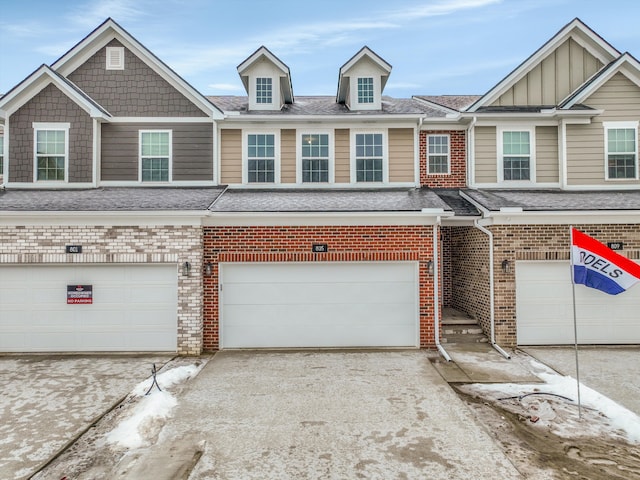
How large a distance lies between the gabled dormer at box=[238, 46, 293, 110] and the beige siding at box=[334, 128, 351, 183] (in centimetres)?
229

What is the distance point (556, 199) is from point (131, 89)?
41.2 feet

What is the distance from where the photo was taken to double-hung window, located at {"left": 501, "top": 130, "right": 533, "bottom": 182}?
431 inches

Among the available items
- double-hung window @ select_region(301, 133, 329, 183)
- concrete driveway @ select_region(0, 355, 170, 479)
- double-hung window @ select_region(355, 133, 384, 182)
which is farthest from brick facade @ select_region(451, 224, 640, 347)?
concrete driveway @ select_region(0, 355, 170, 479)

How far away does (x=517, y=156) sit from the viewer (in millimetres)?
10945

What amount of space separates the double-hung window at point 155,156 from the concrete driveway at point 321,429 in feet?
20.1

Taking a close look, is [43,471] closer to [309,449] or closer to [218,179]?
[309,449]

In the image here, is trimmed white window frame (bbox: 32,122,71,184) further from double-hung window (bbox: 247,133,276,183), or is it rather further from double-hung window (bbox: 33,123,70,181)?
double-hung window (bbox: 247,133,276,183)

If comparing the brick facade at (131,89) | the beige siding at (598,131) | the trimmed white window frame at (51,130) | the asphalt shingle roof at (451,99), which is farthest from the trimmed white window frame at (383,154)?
the trimmed white window frame at (51,130)

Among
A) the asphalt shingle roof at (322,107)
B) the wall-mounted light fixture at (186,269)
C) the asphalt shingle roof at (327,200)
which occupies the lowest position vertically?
the wall-mounted light fixture at (186,269)

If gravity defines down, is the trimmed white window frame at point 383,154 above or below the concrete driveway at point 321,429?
above

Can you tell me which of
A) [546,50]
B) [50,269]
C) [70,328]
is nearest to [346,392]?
[70,328]

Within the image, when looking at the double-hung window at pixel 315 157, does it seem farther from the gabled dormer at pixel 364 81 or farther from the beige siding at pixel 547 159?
the beige siding at pixel 547 159

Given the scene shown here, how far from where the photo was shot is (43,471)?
4188 mm

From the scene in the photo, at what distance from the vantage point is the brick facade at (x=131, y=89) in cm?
1069
